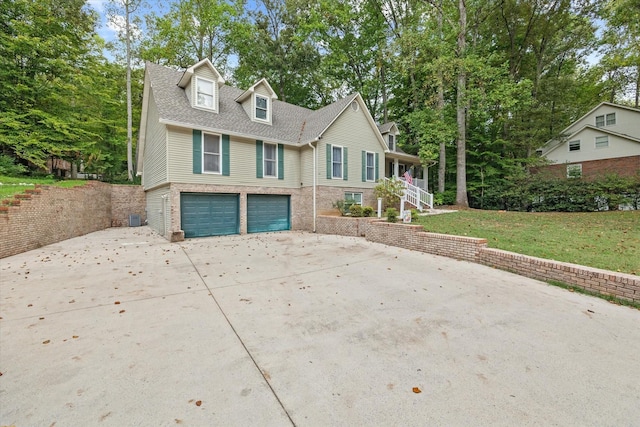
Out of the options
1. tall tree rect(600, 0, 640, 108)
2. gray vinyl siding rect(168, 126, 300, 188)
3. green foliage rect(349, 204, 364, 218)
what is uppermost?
tall tree rect(600, 0, 640, 108)

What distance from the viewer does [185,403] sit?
7.18 feet

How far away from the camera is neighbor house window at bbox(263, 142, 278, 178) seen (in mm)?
13323

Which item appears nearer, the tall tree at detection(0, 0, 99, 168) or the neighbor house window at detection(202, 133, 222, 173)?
the neighbor house window at detection(202, 133, 222, 173)

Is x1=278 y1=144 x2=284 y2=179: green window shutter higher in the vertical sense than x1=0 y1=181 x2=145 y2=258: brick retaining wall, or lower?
higher

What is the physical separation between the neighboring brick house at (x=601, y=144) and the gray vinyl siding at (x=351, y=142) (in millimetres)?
15817

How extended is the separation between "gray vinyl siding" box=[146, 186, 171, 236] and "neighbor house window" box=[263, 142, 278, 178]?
456 centimetres

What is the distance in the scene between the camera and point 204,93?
1202 cm

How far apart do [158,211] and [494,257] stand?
44.5 feet

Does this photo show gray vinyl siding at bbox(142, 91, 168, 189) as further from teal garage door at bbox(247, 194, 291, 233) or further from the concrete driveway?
the concrete driveway

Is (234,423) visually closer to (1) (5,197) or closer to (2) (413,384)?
(2) (413,384)

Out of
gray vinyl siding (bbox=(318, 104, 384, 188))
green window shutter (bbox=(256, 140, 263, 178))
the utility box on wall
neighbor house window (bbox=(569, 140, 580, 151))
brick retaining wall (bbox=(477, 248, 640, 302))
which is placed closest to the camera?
brick retaining wall (bbox=(477, 248, 640, 302))

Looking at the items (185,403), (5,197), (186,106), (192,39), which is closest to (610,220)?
(185,403)

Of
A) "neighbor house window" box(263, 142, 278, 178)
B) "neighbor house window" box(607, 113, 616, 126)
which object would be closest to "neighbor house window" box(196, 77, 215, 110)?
"neighbor house window" box(263, 142, 278, 178)

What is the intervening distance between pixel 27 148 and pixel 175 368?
2019 centimetres
